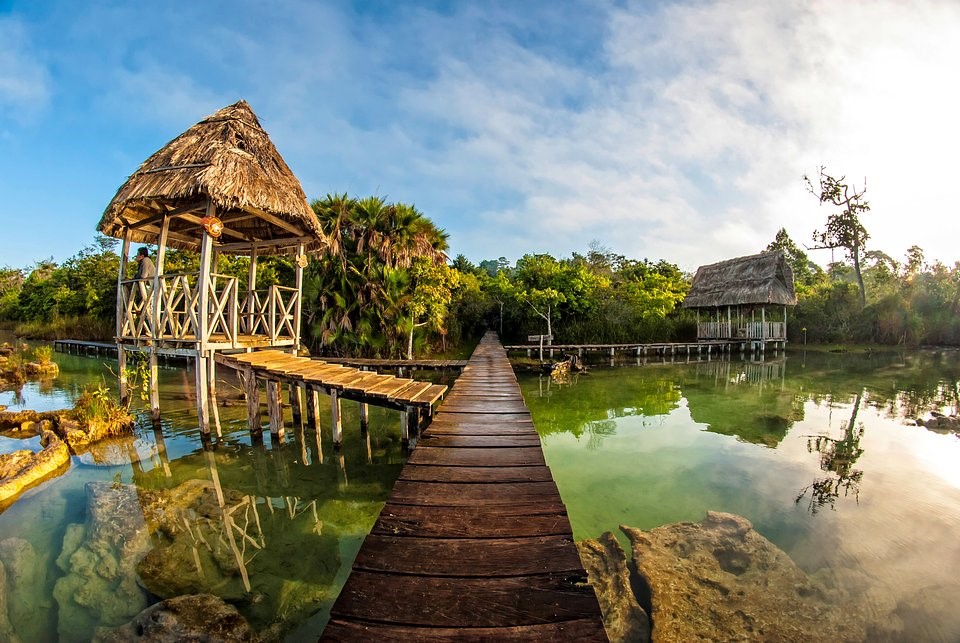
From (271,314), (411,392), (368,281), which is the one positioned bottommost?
(411,392)

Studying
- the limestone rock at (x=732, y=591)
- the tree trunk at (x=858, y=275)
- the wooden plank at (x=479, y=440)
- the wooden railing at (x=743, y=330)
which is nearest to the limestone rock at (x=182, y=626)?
the wooden plank at (x=479, y=440)

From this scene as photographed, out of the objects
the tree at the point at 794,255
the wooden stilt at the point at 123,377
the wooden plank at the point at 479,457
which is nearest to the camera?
the wooden plank at the point at 479,457

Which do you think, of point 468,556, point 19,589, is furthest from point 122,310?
point 468,556

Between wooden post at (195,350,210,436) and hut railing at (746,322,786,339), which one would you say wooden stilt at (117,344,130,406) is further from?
hut railing at (746,322,786,339)

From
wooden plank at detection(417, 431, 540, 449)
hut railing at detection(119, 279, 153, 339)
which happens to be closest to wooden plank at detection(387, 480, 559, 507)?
wooden plank at detection(417, 431, 540, 449)

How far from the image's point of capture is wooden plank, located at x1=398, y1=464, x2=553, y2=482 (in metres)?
3.54

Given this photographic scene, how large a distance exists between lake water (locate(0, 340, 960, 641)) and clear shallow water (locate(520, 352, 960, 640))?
0.03m

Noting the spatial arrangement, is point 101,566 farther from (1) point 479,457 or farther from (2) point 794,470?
(2) point 794,470

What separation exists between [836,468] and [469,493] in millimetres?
6858

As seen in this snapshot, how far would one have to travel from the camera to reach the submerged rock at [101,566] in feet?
10.8

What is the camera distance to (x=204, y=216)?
8008 millimetres

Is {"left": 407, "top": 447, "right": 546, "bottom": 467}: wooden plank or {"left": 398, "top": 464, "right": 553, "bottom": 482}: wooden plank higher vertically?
{"left": 407, "top": 447, "right": 546, "bottom": 467}: wooden plank

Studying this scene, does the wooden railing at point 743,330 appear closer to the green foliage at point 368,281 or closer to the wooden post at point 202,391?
the green foliage at point 368,281

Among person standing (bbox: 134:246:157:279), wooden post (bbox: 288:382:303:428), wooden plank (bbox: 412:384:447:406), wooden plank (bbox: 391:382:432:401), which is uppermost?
person standing (bbox: 134:246:157:279)
